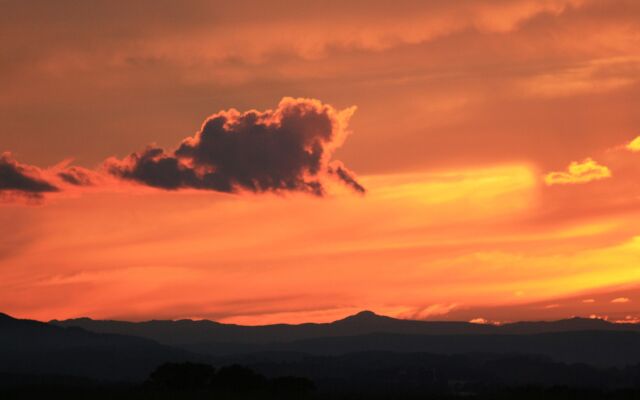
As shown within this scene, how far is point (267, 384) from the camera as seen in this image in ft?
638

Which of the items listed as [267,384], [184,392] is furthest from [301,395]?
[184,392]

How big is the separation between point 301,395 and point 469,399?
1293 inches

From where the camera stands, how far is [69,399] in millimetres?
190375

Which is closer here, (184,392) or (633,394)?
(184,392)

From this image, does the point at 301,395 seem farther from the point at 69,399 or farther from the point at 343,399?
the point at 69,399

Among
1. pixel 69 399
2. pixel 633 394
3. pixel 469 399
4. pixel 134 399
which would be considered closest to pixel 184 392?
pixel 134 399

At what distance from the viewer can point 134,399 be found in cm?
17812

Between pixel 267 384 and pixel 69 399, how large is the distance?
36.6 m

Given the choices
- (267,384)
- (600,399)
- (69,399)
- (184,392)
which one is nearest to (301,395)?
(267,384)

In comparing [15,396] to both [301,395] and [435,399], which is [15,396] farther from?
[435,399]

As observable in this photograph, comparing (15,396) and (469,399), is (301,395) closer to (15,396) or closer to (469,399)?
(469,399)

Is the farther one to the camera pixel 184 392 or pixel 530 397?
pixel 530 397

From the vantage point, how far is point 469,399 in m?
196

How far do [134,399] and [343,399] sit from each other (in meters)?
39.8
